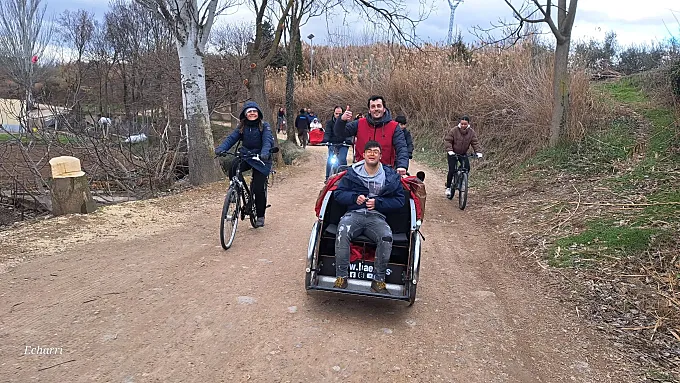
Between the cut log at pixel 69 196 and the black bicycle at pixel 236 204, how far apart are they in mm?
2520

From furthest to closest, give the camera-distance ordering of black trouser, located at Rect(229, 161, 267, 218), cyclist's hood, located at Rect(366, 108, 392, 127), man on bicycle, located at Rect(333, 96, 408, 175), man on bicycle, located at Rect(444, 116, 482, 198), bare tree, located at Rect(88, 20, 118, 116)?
bare tree, located at Rect(88, 20, 118, 116) → man on bicycle, located at Rect(444, 116, 482, 198) → black trouser, located at Rect(229, 161, 267, 218) → cyclist's hood, located at Rect(366, 108, 392, 127) → man on bicycle, located at Rect(333, 96, 408, 175)

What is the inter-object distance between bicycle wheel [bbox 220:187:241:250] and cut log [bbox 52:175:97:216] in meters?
2.72

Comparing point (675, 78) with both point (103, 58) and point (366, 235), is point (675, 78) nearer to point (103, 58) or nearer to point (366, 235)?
point (366, 235)

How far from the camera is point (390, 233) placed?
16.0 ft

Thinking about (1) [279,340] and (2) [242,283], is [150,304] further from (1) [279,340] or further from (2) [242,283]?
(1) [279,340]

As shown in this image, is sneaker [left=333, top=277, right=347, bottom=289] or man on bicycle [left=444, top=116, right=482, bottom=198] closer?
sneaker [left=333, top=277, right=347, bottom=289]

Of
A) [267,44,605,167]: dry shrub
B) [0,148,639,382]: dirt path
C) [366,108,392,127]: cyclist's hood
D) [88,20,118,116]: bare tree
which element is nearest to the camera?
[0,148,639,382]: dirt path

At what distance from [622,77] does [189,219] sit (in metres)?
12.6

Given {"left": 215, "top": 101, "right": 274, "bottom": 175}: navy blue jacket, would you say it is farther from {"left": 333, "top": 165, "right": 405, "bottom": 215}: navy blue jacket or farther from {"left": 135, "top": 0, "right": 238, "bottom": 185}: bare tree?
{"left": 135, "top": 0, "right": 238, "bottom": 185}: bare tree

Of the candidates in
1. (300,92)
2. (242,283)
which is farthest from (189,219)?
(300,92)

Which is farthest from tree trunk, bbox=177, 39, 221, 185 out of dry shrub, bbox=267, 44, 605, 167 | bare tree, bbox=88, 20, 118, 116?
bare tree, bbox=88, 20, 118, 116

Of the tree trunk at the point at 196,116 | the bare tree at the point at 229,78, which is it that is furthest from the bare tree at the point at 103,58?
the tree trunk at the point at 196,116

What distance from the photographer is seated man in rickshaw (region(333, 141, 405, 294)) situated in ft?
15.6

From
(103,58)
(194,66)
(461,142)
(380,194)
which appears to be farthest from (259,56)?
(103,58)
